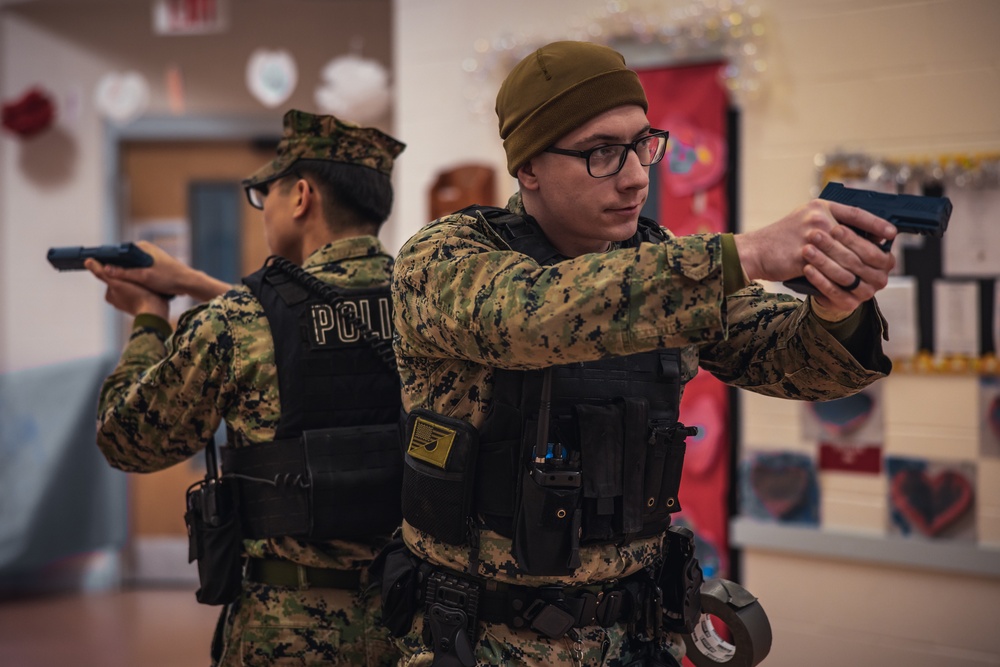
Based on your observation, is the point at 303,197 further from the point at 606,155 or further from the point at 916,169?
the point at 916,169

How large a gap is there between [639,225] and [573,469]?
1.47ft

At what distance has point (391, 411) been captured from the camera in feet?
6.27

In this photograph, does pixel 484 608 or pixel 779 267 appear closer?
pixel 779 267

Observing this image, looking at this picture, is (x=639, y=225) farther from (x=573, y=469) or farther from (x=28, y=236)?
(x=28, y=236)

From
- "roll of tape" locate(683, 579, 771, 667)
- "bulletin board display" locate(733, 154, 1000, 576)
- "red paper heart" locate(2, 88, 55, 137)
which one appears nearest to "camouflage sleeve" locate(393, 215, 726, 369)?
"roll of tape" locate(683, 579, 771, 667)

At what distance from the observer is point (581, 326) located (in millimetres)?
1120

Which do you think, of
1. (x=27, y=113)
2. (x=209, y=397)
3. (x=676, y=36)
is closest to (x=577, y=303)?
(x=209, y=397)

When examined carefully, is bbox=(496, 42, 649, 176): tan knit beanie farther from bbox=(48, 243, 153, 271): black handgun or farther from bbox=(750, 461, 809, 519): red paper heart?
bbox=(750, 461, 809, 519): red paper heart

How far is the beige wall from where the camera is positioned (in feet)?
9.78

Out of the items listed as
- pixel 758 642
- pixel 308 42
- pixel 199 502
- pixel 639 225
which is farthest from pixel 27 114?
pixel 758 642

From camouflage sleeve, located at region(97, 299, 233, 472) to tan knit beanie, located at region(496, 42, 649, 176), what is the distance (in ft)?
2.39

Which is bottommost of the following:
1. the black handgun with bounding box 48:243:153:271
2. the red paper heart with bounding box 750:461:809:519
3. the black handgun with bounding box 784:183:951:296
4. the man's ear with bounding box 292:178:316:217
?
the red paper heart with bounding box 750:461:809:519

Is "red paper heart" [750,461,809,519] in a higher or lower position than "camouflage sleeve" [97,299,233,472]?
lower

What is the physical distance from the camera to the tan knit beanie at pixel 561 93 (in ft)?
4.38
